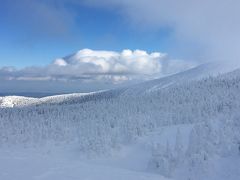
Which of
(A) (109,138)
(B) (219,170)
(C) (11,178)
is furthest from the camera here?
(A) (109,138)

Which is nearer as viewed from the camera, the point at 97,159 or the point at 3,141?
the point at 97,159

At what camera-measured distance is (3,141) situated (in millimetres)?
63938

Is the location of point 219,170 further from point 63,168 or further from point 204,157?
point 63,168

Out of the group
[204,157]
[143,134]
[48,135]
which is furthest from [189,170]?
[48,135]

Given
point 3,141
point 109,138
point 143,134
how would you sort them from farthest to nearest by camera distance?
point 3,141 < point 143,134 < point 109,138

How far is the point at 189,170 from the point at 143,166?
30.1 ft

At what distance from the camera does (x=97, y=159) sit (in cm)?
4716

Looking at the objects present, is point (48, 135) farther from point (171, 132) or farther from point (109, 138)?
point (171, 132)

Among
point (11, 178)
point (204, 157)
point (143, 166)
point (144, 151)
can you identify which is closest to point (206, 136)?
point (204, 157)

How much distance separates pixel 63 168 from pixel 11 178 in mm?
5617

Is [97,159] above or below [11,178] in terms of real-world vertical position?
below

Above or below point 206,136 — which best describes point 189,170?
below

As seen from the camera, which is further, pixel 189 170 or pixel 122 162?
pixel 122 162

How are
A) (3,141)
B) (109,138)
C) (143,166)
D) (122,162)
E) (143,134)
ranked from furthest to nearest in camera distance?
(3,141), (143,134), (109,138), (122,162), (143,166)
